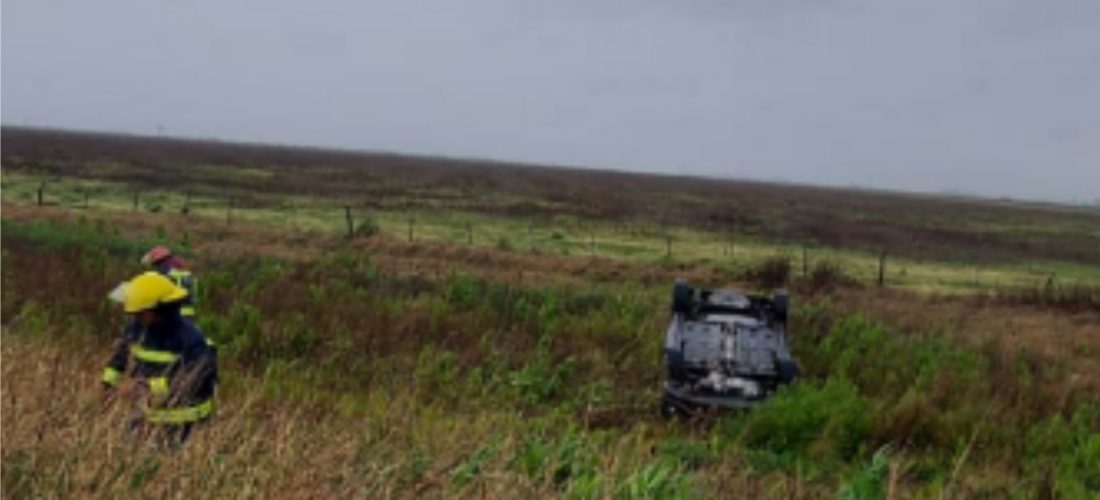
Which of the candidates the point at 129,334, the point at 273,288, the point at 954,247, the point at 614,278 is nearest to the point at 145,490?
the point at 129,334

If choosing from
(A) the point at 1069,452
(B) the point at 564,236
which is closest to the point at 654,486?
(A) the point at 1069,452

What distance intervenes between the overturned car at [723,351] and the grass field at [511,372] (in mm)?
283

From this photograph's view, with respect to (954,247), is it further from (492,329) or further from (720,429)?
(720,429)

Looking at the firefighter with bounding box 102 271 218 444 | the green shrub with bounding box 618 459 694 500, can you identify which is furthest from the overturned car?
the firefighter with bounding box 102 271 218 444

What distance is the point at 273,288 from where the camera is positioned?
51.4ft

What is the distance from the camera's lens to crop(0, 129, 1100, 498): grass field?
447 centimetres

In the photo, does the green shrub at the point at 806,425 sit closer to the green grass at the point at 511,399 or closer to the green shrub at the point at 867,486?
the green grass at the point at 511,399

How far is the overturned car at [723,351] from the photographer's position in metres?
10.0

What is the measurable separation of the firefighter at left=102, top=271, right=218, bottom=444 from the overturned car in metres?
5.38

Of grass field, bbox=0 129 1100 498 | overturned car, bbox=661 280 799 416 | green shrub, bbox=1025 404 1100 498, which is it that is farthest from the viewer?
overturned car, bbox=661 280 799 416

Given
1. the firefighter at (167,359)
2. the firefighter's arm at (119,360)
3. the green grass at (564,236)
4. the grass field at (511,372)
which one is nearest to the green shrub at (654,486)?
the grass field at (511,372)

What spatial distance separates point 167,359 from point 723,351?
625 cm

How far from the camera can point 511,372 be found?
1198cm

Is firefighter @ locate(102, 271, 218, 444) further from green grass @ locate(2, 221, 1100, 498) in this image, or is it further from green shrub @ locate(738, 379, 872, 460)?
green shrub @ locate(738, 379, 872, 460)
